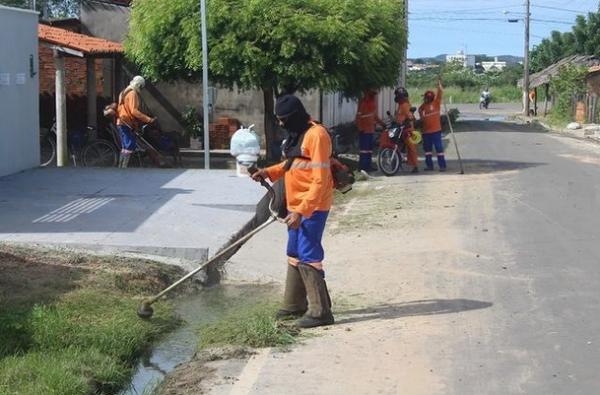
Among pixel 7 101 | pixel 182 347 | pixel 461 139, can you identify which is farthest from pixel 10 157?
pixel 461 139

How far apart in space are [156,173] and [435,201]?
15.1ft

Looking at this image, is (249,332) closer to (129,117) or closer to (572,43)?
(129,117)

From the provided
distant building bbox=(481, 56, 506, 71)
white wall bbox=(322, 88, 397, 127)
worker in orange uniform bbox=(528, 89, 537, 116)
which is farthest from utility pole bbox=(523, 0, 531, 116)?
distant building bbox=(481, 56, 506, 71)

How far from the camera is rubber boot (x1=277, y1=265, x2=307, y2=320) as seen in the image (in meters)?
7.26

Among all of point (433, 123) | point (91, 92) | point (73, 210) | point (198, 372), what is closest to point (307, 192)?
point (198, 372)

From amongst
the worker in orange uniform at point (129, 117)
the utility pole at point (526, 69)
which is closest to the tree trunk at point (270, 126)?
the worker in orange uniform at point (129, 117)

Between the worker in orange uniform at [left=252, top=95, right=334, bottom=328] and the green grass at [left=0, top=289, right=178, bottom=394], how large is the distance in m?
1.17

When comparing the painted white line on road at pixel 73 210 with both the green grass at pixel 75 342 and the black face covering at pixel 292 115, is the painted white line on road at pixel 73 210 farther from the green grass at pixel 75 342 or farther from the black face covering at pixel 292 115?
the black face covering at pixel 292 115

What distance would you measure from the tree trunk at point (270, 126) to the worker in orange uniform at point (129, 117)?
8.97ft

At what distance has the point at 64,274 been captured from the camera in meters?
8.03

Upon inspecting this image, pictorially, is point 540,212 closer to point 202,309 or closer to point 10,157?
point 202,309

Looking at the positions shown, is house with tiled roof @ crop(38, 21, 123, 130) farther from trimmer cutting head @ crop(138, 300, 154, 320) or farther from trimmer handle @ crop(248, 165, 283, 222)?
trimmer cutting head @ crop(138, 300, 154, 320)

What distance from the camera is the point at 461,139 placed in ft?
99.6

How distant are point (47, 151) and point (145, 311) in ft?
41.6
